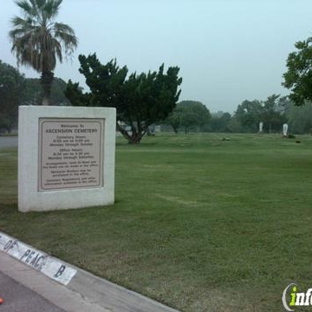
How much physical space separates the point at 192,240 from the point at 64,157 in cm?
338

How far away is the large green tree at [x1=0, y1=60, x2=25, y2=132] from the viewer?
7556 centimetres

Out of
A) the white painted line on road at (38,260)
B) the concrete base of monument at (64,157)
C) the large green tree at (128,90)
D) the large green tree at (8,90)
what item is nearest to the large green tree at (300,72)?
the concrete base of monument at (64,157)

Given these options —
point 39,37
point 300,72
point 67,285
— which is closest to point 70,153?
point 67,285

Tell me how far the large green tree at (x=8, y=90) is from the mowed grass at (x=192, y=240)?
221 feet

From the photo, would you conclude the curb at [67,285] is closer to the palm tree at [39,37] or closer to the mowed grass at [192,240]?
Result: the mowed grass at [192,240]

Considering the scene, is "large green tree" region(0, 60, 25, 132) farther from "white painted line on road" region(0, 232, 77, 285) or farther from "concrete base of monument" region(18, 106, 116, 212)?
"white painted line on road" region(0, 232, 77, 285)

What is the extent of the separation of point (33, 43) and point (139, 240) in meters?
30.7

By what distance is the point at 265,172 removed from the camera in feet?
52.6

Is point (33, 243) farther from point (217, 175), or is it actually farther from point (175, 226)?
point (217, 175)

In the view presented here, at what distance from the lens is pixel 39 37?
1374 inches

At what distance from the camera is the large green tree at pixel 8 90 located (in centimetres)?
7556

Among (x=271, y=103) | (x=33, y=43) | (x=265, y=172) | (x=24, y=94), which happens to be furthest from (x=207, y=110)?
(x=265, y=172)

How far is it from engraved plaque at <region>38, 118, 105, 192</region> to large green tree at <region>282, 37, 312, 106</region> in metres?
11.1

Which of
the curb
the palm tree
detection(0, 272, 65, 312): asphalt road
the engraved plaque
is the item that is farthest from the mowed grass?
the palm tree
